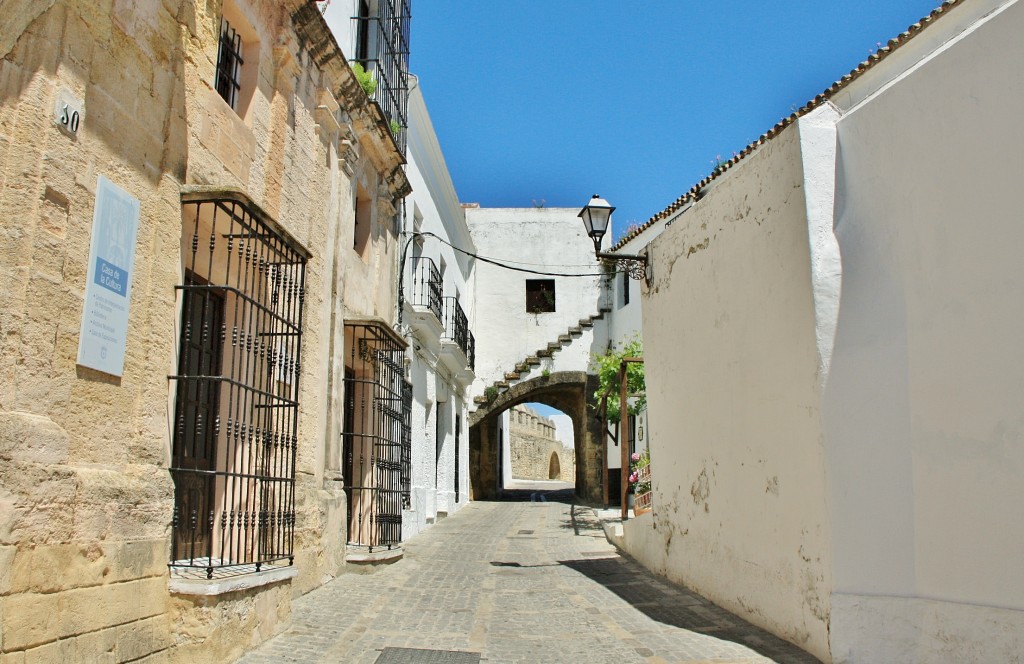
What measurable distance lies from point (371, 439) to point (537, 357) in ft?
37.7

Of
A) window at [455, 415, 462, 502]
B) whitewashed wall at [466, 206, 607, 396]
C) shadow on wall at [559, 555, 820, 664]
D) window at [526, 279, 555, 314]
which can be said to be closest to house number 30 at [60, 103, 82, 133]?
shadow on wall at [559, 555, 820, 664]

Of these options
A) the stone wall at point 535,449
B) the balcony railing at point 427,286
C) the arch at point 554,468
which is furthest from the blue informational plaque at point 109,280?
the arch at point 554,468

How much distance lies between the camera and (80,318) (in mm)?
4059

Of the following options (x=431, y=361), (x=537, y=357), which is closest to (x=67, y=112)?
(x=431, y=361)

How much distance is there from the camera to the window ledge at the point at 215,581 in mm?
4645

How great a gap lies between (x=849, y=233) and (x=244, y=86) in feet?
16.0

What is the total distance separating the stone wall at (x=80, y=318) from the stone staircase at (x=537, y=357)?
14301 mm

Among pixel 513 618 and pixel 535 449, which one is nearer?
pixel 513 618

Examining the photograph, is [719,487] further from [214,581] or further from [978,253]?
[214,581]

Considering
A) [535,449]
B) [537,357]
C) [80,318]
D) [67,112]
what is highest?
[537,357]

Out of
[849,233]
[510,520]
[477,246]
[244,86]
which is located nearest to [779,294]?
[849,233]

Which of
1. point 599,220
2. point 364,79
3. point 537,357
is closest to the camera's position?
point 599,220

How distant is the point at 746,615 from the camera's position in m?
6.13

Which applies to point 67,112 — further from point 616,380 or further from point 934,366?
point 616,380
